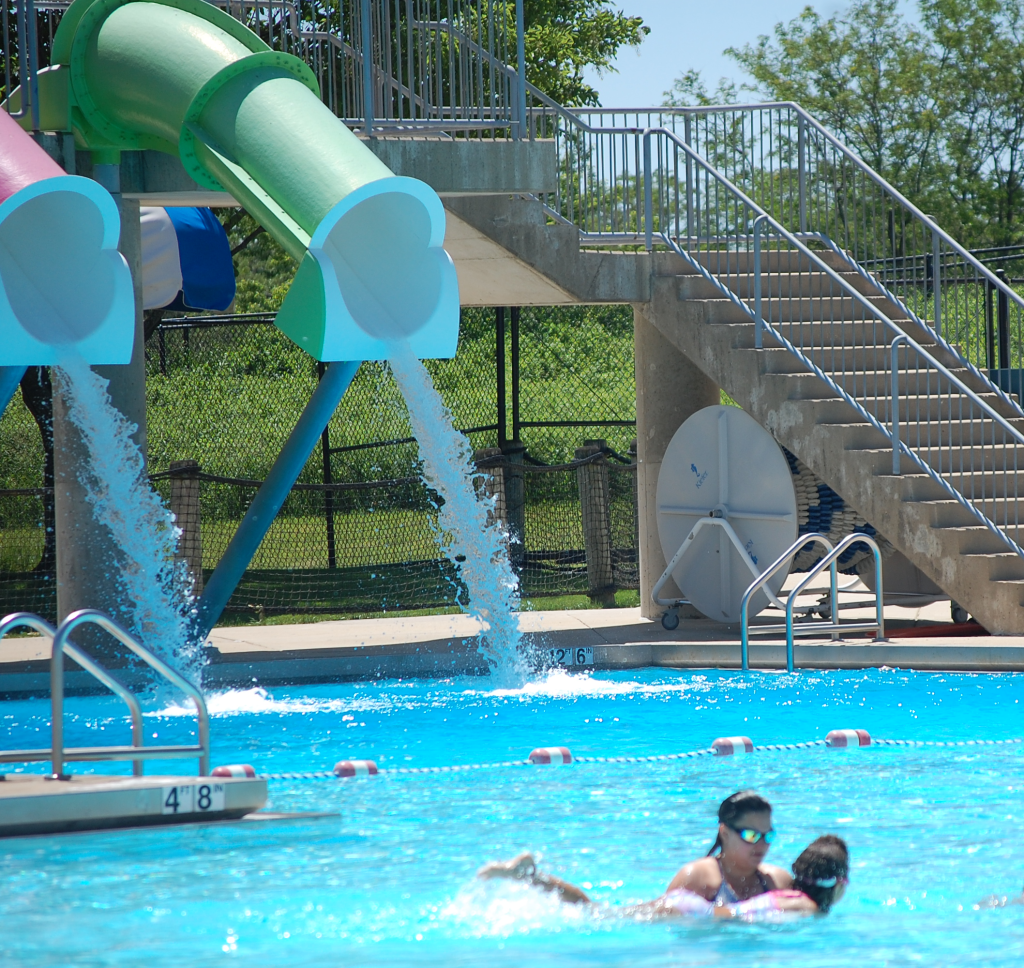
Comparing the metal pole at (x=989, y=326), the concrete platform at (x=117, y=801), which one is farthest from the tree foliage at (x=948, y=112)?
the concrete platform at (x=117, y=801)

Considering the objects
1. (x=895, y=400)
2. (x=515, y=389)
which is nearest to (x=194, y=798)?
(x=895, y=400)

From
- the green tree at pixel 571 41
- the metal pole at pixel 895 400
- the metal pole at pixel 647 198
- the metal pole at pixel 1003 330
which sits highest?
the green tree at pixel 571 41

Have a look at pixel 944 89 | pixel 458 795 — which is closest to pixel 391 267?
pixel 458 795

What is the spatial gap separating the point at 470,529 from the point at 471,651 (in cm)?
129

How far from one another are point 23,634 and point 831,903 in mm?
11732

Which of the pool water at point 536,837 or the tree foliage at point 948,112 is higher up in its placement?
the tree foliage at point 948,112

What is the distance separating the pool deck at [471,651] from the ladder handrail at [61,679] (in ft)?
16.9

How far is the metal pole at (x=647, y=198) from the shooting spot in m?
15.1

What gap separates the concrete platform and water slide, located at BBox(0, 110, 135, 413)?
111 inches

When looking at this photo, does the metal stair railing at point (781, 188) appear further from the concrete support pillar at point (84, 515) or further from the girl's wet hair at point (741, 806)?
the girl's wet hair at point (741, 806)

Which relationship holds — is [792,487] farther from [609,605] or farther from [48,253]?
[48,253]

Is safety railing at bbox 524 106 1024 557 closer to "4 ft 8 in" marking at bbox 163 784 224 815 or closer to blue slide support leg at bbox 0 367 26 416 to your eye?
blue slide support leg at bbox 0 367 26 416

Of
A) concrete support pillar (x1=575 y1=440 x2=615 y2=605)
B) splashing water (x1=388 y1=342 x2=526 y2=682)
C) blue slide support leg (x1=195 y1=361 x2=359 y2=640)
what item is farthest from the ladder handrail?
concrete support pillar (x1=575 y1=440 x2=615 y2=605)

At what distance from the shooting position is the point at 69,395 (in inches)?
501
